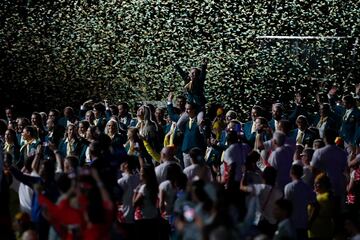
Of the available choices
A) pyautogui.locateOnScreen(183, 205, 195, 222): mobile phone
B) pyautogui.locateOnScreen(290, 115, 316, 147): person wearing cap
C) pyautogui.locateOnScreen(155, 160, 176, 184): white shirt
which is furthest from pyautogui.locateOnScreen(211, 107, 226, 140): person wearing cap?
pyautogui.locateOnScreen(183, 205, 195, 222): mobile phone

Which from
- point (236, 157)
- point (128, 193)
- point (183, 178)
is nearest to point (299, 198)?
point (183, 178)

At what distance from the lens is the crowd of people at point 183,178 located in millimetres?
11586

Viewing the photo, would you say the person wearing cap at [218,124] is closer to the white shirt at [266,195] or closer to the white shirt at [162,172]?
the white shirt at [162,172]

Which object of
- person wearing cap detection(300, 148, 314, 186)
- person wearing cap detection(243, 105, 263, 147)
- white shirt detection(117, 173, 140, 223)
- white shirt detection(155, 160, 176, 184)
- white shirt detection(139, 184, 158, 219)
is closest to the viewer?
white shirt detection(139, 184, 158, 219)

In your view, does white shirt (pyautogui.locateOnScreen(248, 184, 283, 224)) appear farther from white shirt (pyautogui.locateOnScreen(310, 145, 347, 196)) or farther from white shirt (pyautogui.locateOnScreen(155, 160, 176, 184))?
white shirt (pyautogui.locateOnScreen(310, 145, 347, 196))

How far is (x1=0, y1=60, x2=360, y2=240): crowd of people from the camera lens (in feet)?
38.0

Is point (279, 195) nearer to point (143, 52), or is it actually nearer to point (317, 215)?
point (317, 215)

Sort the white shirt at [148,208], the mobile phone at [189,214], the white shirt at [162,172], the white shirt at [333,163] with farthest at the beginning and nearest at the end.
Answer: the white shirt at [333,163] → the white shirt at [162,172] → the white shirt at [148,208] → the mobile phone at [189,214]

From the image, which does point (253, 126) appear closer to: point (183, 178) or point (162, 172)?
point (162, 172)

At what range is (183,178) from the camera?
1466 centimetres

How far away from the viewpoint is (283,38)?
3191 cm

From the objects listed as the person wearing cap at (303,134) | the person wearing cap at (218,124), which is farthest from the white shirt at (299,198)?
the person wearing cap at (218,124)

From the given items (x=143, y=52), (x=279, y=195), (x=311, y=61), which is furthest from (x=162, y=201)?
(x=143, y=52)

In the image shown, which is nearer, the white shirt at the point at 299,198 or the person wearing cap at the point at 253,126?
the white shirt at the point at 299,198
